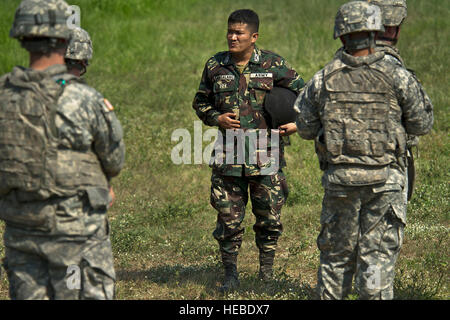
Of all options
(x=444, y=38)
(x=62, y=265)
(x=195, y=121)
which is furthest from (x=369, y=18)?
(x=444, y=38)

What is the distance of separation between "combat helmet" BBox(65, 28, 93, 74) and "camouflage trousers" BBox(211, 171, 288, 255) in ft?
5.33

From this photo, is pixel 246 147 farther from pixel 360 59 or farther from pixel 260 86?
pixel 360 59

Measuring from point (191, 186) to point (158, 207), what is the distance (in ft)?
2.72

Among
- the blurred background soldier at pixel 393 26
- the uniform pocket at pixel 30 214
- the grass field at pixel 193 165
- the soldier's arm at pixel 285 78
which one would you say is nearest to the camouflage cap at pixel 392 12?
the blurred background soldier at pixel 393 26

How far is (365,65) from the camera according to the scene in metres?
5.23

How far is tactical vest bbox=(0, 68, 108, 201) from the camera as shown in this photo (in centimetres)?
453

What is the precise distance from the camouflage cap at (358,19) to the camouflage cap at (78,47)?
2.54m

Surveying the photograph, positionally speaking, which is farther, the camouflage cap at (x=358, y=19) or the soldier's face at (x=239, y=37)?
the soldier's face at (x=239, y=37)

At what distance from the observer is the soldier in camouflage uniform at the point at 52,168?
455 centimetres

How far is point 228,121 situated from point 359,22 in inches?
73.8

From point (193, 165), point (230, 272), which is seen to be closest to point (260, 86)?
point (230, 272)

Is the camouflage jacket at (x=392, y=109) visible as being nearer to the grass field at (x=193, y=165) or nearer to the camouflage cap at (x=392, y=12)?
the camouflage cap at (x=392, y=12)

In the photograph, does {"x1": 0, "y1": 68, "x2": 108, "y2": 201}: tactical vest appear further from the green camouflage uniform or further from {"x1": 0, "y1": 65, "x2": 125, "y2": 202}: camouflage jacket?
the green camouflage uniform
